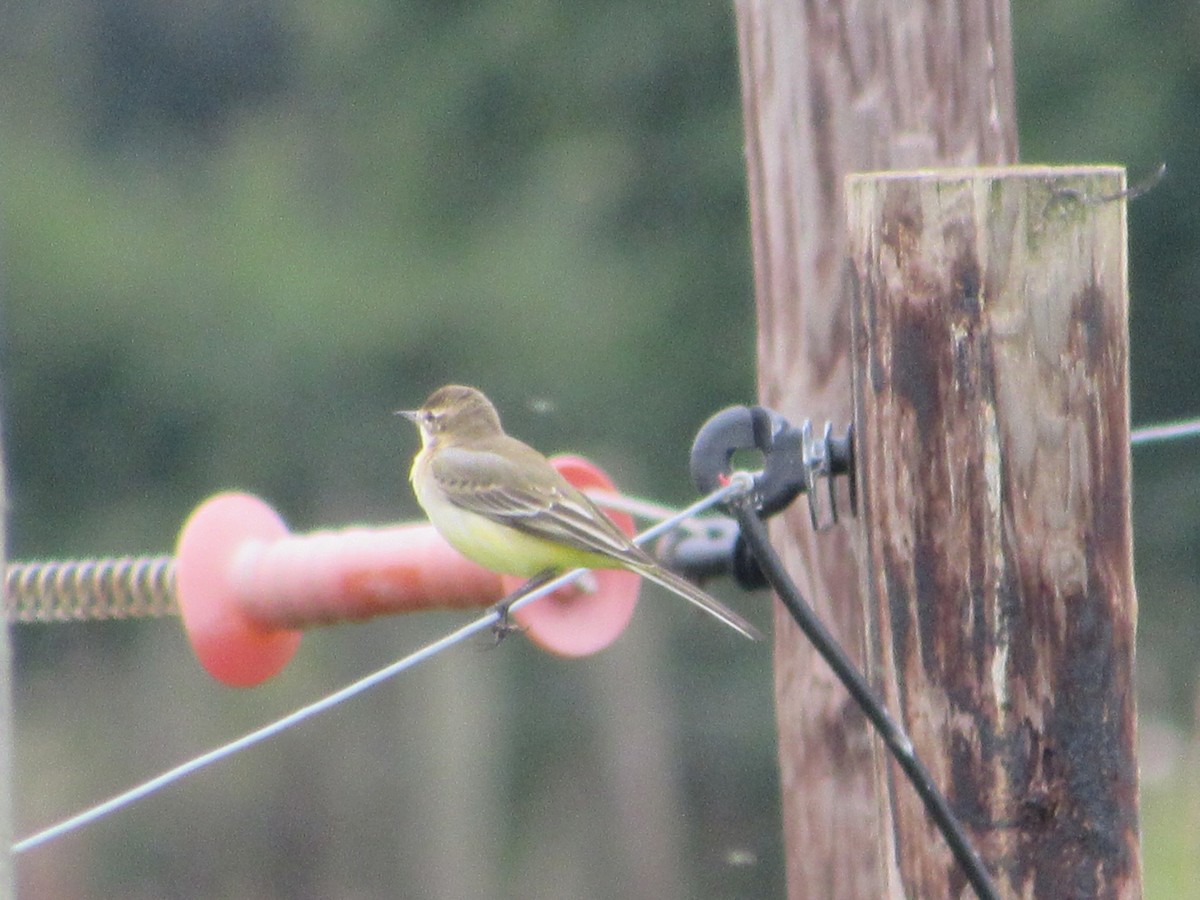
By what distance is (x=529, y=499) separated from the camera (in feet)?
18.2

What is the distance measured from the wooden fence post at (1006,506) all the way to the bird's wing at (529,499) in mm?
2162

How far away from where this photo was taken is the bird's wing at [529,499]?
5047 millimetres

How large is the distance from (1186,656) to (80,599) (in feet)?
34.8

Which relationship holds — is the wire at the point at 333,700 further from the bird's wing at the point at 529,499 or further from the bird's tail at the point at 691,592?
the bird's wing at the point at 529,499

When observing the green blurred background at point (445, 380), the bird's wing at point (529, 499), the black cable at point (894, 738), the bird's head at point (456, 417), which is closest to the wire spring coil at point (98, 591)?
the bird's wing at point (529, 499)

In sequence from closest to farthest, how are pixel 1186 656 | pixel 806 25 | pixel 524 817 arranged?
pixel 806 25, pixel 1186 656, pixel 524 817

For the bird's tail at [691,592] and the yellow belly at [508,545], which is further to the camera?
the yellow belly at [508,545]

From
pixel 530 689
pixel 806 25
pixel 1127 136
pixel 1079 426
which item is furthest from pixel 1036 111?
pixel 1079 426

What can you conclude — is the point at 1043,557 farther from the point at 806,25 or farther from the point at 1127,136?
the point at 1127,136

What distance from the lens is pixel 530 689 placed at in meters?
14.8

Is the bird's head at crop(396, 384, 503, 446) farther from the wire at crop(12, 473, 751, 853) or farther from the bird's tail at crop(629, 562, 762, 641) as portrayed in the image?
the wire at crop(12, 473, 751, 853)

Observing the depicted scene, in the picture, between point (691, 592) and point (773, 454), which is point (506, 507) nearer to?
point (691, 592)

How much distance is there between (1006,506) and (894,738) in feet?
1.12

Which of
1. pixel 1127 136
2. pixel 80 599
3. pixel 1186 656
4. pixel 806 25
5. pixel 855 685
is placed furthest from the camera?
pixel 1186 656
